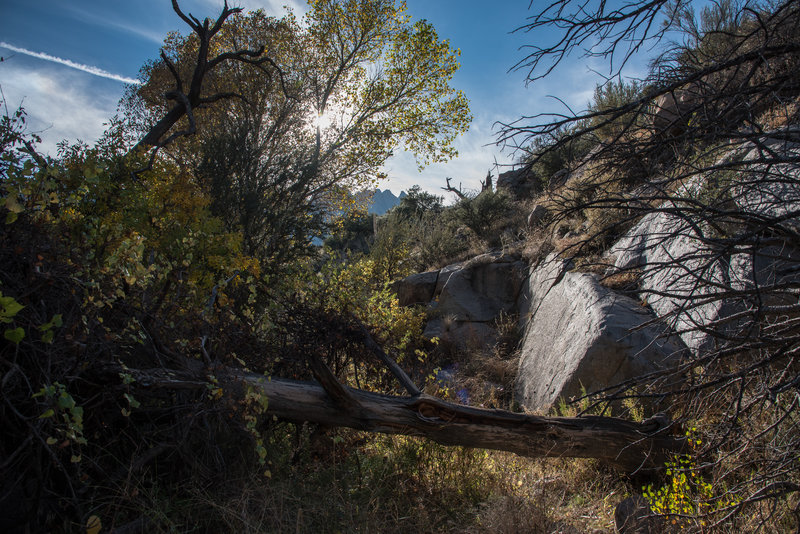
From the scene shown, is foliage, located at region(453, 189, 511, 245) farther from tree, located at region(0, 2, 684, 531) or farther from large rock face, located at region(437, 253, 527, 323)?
tree, located at region(0, 2, 684, 531)

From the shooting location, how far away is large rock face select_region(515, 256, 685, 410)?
518cm

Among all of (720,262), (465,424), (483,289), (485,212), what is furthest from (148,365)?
(485,212)

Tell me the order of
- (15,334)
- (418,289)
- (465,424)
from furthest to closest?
(418,289)
(465,424)
(15,334)

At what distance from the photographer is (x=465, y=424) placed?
11.7 ft

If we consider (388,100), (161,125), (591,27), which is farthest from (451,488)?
(388,100)

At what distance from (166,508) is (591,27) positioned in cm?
357

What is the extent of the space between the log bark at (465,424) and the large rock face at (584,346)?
0.86 meters

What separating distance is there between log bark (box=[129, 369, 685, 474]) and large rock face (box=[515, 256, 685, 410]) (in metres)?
0.86

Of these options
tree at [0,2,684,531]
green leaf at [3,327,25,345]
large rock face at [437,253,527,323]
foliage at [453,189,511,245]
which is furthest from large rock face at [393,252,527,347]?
green leaf at [3,327,25,345]

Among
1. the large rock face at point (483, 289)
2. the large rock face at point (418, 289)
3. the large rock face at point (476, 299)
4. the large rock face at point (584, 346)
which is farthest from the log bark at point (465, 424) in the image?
the large rock face at point (418, 289)

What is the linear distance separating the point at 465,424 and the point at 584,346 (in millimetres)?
2709

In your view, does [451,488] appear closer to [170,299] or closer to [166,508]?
[166,508]

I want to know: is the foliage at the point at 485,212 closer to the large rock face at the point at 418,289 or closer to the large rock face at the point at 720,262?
the large rock face at the point at 418,289

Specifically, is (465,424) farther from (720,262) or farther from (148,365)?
(148,365)
